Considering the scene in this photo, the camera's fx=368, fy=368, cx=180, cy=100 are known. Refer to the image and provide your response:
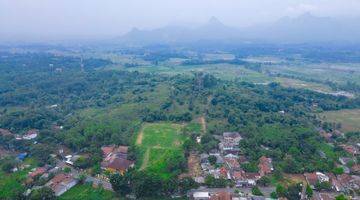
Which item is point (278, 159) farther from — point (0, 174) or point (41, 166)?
point (0, 174)

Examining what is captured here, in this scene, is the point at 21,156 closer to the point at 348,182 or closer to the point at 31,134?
the point at 31,134

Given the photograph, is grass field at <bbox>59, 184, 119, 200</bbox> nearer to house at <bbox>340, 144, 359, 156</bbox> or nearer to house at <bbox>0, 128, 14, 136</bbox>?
house at <bbox>0, 128, 14, 136</bbox>

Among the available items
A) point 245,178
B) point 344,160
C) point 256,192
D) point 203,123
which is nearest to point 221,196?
point 256,192

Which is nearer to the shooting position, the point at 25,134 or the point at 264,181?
the point at 264,181

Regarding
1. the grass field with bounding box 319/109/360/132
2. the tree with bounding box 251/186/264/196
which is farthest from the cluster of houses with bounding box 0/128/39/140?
the grass field with bounding box 319/109/360/132

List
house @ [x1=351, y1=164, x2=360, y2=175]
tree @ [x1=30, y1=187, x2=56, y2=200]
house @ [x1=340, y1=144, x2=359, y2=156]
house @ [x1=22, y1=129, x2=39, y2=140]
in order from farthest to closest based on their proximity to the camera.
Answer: house @ [x1=22, y1=129, x2=39, y2=140]
house @ [x1=340, y1=144, x2=359, y2=156]
house @ [x1=351, y1=164, x2=360, y2=175]
tree @ [x1=30, y1=187, x2=56, y2=200]

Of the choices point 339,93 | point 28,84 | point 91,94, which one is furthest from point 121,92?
point 339,93

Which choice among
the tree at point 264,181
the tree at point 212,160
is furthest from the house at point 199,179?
the tree at point 264,181
